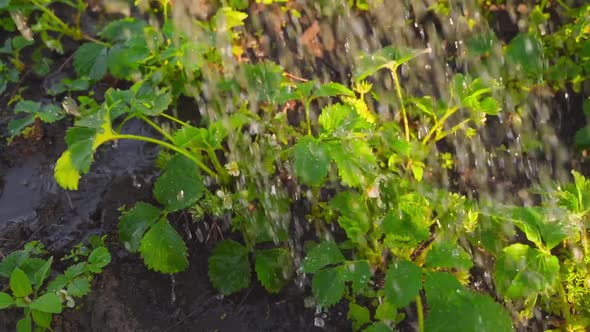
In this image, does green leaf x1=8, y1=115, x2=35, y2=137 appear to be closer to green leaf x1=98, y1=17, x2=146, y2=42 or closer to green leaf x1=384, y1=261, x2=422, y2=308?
green leaf x1=98, y1=17, x2=146, y2=42

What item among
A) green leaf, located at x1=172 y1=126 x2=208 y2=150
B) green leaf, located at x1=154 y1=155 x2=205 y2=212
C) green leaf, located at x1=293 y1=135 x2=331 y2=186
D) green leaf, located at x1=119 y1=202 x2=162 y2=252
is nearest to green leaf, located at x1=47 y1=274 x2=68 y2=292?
green leaf, located at x1=119 y1=202 x2=162 y2=252

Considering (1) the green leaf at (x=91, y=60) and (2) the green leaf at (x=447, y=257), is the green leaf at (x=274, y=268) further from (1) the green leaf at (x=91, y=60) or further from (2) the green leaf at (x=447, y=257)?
(1) the green leaf at (x=91, y=60)

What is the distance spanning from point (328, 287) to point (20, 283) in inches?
46.1

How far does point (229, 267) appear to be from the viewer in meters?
2.53

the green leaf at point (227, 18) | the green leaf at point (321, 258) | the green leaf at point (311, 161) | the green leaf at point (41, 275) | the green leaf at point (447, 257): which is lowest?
the green leaf at point (41, 275)

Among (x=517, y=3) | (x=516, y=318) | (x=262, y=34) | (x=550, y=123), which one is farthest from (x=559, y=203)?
(x=262, y=34)

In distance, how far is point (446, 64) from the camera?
3.41 meters

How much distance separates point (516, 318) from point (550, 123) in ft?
4.17

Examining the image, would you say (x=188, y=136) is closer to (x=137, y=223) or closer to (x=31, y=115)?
(x=137, y=223)

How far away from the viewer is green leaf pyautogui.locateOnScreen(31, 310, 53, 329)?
7.47 feet

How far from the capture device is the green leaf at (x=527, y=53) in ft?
10.4

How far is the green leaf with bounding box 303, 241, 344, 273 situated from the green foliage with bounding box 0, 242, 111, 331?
0.83m

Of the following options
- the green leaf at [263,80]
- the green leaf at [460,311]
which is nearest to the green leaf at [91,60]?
the green leaf at [263,80]

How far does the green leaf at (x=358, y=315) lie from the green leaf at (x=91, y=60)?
1872 millimetres
